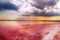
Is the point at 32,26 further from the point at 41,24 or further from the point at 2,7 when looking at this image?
the point at 2,7

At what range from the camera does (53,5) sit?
54.4 inches

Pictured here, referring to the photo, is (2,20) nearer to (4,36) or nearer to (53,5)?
(4,36)

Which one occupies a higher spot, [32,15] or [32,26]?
[32,15]

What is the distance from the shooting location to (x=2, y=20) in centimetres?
135

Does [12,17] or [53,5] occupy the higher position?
[53,5]

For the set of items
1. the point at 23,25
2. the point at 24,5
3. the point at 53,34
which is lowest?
the point at 53,34

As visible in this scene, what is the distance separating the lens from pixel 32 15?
1371mm

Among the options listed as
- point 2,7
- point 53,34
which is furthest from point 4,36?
point 53,34

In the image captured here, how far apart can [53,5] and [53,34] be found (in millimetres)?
309

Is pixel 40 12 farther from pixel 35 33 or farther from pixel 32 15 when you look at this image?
pixel 35 33

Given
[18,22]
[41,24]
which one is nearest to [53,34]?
[41,24]

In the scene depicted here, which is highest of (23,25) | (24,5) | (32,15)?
(24,5)

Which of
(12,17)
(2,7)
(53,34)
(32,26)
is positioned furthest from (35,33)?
(2,7)

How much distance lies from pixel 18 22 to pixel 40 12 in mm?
256
